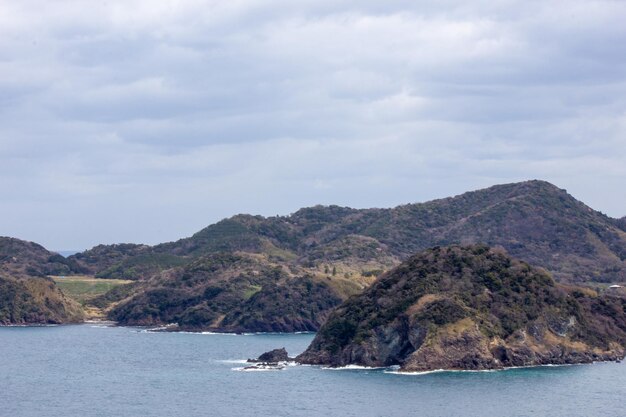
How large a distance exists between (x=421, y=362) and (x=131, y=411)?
38.8 m

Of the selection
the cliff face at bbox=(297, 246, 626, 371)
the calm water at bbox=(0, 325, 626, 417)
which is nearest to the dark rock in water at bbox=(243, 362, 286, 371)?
the calm water at bbox=(0, 325, 626, 417)

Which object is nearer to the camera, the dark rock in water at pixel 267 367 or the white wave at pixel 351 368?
the white wave at pixel 351 368

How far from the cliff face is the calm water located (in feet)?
12.2

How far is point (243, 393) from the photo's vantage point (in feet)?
390

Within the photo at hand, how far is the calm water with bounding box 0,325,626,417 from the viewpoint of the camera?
106 metres

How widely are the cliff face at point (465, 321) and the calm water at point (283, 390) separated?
147 inches

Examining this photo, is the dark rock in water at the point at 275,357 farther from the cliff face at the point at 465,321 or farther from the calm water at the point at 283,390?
the calm water at the point at 283,390

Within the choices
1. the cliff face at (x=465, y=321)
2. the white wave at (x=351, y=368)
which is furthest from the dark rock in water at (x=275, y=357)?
the white wave at (x=351, y=368)

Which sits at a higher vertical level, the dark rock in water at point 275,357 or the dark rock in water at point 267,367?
the dark rock in water at point 275,357

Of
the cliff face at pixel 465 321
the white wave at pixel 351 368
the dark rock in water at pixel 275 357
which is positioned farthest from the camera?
the dark rock in water at pixel 275 357

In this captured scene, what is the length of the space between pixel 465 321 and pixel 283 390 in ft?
91.1

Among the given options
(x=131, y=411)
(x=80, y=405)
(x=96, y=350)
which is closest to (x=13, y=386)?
(x=80, y=405)

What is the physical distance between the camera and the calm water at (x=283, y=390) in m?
106

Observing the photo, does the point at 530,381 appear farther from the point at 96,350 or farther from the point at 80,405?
the point at 96,350
